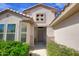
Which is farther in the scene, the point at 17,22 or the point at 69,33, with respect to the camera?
the point at 17,22

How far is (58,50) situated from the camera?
2.72 m

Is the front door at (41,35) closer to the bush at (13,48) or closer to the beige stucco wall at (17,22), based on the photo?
the beige stucco wall at (17,22)

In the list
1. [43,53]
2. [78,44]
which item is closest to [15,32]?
[43,53]

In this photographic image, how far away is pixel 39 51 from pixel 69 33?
28.1 inches

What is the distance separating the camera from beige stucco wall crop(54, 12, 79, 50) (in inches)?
97.8

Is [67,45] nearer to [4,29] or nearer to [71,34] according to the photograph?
[71,34]

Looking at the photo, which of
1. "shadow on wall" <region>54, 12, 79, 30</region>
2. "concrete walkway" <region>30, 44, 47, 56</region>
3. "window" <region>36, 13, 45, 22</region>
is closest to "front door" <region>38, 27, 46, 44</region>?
"concrete walkway" <region>30, 44, 47, 56</region>

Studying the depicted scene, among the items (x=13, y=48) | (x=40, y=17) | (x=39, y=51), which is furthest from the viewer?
(x=40, y=17)

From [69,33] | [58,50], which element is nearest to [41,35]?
[58,50]

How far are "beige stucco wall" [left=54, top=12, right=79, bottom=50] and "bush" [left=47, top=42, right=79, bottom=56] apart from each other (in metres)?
0.09

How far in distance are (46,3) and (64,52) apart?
1023 millimetres

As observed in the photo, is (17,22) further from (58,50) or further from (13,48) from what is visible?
(58,50)

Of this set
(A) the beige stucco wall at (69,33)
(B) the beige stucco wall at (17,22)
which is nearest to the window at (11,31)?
(B) the beige stucco wall at (17,22)

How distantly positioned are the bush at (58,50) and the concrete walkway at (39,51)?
0.31ft
